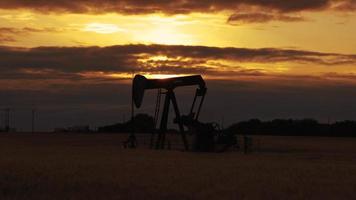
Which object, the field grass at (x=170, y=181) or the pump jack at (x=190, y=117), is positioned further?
the pump jack at (x=190, y=117)

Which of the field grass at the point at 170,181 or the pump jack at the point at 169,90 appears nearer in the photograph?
the field grass at the point at 170,181

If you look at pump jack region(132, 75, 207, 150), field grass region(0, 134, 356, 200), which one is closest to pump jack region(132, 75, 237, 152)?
pump jack region(132, 75, 207, 150)

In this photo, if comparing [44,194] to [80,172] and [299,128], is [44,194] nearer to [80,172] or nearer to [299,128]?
[80,172]

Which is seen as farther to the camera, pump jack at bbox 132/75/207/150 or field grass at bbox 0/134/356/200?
pump jack at bbox 132/75/207/150

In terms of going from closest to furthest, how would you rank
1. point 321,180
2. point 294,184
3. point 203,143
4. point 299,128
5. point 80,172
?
point 294,184, point 321,180, point 80,172, point 203,143, point 299,128

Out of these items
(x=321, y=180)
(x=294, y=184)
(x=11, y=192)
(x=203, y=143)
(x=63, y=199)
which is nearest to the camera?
→ (x=63, y=199)

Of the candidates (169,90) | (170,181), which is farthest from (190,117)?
(170,181)

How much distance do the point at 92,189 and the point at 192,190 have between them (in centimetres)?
202

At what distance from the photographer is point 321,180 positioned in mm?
16750

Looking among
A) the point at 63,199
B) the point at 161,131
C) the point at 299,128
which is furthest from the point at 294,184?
the point at 299,128

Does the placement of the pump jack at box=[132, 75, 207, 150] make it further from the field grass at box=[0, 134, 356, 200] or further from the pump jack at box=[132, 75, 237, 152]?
the field grass at box=[0, 134, 356, 200]

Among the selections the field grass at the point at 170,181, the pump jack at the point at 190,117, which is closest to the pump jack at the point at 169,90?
the pump jack at the point at 190,117

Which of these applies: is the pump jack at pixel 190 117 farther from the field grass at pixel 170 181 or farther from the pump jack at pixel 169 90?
the field grass at pixel 170 181

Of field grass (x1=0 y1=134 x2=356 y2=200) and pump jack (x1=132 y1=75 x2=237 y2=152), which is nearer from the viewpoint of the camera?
field grass (x1=0 y1=134 x2=356 y2=200)
